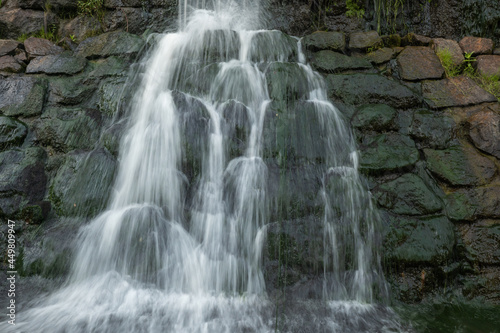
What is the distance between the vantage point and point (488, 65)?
5.23 metres

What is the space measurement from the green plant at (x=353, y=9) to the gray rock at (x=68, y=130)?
5.50m

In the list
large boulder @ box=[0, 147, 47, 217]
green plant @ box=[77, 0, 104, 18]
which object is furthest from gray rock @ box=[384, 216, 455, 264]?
green plant @ box=[77, 0, 104, 18]

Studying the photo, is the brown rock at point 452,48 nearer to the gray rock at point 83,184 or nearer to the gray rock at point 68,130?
the gray rock at point 83,184

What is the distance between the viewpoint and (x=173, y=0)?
701 cm

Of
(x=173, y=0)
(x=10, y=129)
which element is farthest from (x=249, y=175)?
(x=173, y=0)

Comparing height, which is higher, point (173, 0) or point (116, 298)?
point (173, 0)

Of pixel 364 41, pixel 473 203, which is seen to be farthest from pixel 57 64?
pixel 473 203

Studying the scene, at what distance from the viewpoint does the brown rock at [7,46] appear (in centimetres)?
559

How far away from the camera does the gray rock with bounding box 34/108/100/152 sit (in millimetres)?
4480

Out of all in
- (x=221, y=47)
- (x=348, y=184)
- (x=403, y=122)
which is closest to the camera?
(x=348, y=184)

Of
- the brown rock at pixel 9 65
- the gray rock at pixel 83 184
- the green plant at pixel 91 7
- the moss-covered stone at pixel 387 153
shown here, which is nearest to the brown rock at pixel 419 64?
the moss-covered stone at pixel 387 153

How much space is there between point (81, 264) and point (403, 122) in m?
4.58

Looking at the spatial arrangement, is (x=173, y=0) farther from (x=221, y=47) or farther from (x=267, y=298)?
(x=267, y=298)

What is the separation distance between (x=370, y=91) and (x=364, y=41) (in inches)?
55.9
